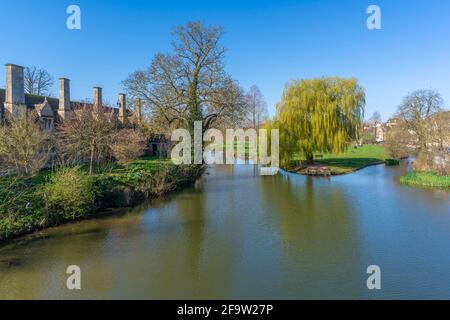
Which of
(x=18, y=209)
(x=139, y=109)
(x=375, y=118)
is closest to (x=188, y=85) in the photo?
(x=139, y=109)

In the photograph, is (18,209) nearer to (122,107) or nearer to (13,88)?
(13,88)

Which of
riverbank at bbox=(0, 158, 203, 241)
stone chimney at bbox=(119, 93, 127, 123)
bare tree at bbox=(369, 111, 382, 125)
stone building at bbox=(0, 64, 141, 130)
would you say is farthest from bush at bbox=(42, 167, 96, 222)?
bare tree at bbox=(369, 111, 382, 125)

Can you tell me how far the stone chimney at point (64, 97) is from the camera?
78.7 ft

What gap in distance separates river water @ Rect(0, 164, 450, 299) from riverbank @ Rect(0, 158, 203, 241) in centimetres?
50

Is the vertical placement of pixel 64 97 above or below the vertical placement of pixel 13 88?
above

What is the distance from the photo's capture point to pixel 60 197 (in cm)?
1223

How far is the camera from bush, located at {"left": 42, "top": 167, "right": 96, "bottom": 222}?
12117 mm

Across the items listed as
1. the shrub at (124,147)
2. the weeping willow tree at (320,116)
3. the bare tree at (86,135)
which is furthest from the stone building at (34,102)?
the weeping willow tree at (320,116)

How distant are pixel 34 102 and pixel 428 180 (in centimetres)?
2760

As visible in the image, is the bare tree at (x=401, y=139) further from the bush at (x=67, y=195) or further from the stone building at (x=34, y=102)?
the bush at (x=67, y=195)

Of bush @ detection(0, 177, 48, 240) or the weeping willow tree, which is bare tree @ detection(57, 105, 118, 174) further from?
the weeping willow tree

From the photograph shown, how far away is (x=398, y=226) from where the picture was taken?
12008mm

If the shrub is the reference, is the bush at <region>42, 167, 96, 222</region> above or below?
below

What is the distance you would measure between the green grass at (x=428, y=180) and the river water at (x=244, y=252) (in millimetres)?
4530
